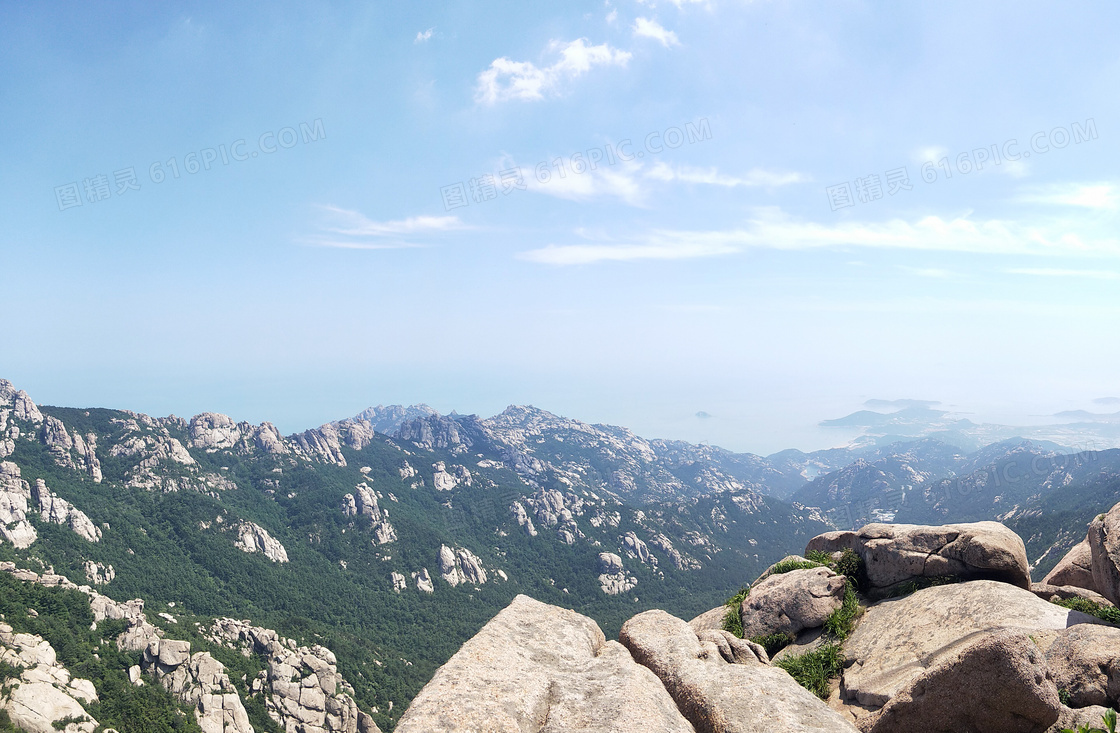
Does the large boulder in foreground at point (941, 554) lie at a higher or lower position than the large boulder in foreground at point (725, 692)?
lower

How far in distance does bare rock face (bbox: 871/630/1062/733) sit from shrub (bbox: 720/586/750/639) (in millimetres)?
8743

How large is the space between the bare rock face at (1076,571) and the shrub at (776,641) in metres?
11.1

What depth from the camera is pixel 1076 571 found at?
2066 centimetres

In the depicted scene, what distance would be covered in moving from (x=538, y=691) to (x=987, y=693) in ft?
32.5

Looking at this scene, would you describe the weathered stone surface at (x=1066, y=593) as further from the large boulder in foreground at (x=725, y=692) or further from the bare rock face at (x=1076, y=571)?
the large boulder in foreground at (x=725, y=692)

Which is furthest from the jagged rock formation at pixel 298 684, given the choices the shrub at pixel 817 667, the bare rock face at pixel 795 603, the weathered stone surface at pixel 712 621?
the shrub at pixel 817 667

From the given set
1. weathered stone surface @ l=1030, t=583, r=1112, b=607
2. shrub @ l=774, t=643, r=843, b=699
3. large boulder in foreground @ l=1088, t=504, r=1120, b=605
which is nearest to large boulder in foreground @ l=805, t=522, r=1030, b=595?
weathered stone surface @ l=1030, t=583, r=1112, b=607

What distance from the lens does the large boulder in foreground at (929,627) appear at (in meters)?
14.7

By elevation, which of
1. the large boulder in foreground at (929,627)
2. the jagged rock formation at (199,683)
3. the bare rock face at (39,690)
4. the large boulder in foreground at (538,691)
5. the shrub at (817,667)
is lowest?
the jagged rock formation at (199,683)

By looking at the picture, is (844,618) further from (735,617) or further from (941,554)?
(941,554)

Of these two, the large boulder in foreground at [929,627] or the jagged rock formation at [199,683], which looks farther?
the jagged rock formation at [199,683]

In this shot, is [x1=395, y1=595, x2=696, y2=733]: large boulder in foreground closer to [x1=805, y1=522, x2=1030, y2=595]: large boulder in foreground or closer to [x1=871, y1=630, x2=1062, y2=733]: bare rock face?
[x1=871, y1=630, x2=1062, y2=733]: bare rock face

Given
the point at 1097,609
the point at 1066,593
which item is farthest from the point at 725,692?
the point at 1066,593

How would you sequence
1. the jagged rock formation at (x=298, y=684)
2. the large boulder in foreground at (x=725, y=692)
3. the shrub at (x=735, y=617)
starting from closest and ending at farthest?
1. the large boulder in foreground at (x=725, y=692)
2. the shrub at (x=735, y=617)
3. the jagged rock formation at (x=298, y=684)
